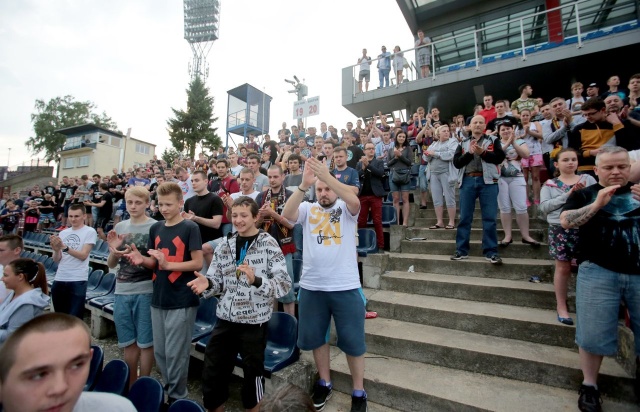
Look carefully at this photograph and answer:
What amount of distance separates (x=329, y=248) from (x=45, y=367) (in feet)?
6.39

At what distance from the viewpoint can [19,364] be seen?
110 centimetres

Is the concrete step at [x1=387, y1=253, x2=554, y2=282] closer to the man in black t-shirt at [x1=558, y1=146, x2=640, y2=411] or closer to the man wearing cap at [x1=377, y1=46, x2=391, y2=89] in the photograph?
the man in black t-shirt at [x1=558, y1=146, x2=640, y2=411]

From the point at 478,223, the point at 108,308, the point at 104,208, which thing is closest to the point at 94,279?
the point at 108,308

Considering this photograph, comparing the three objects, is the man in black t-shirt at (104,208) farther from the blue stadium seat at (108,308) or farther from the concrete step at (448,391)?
the concrete step at (448,391)

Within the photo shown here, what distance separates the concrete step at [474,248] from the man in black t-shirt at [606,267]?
1.92 m

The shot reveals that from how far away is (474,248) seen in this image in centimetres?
443

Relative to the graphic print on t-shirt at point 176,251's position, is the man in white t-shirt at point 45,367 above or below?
below

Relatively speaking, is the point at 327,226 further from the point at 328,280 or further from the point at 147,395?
the point at 147,395

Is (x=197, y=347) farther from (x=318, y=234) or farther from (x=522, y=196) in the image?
(x=522, y=196)

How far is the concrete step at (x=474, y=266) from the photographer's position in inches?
144

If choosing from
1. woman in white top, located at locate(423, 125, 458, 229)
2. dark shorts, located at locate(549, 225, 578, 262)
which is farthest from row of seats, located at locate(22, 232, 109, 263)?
dark shorts, located at locate(549, 225, 578, 262)

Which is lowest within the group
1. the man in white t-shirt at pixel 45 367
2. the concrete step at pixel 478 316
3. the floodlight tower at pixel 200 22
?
the concrete step at pixel 478 316

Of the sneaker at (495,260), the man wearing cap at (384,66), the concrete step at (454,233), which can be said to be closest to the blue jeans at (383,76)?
the man wearing cap at (384,66)

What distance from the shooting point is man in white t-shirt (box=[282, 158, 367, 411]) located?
8.28ft
